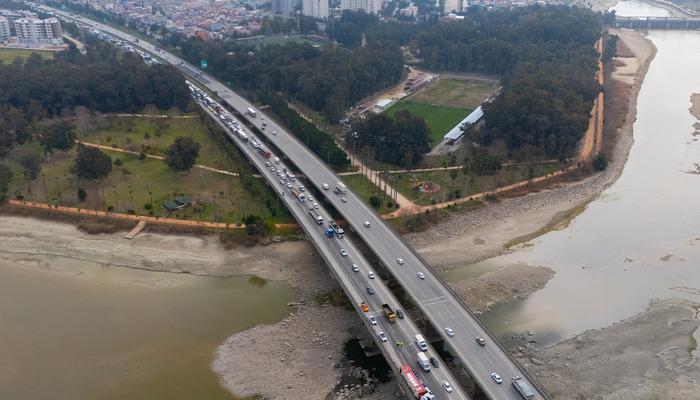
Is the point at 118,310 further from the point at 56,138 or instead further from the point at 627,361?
the point at 627,361

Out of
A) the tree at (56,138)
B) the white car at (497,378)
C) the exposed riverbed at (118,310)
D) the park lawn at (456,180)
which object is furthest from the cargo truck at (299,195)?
the tree at (56,138)

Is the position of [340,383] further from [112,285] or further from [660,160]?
[660,160]

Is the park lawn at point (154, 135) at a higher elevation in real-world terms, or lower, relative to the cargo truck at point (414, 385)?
higher

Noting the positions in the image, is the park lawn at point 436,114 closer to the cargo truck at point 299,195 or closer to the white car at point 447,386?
the cargo truck at point 299,195

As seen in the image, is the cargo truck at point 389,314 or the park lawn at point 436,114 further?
the park lawn at point 436,114

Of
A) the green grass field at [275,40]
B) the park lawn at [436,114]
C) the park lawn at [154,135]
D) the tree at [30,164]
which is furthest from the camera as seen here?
the green grass field at [275,40]

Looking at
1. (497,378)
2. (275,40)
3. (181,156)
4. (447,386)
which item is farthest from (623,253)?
(275,40)

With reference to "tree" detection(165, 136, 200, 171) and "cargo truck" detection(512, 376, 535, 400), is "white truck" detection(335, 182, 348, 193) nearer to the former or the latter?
"tree" detection(165, 136, 200, 171)
